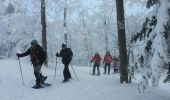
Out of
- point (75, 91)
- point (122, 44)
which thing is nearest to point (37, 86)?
point (75, 91)

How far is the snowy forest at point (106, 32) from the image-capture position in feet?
31.6

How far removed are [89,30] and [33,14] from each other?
25.8m

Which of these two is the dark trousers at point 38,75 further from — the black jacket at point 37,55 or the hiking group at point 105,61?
the hiking group at point 105,61

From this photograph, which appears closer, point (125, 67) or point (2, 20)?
point (125, 67)

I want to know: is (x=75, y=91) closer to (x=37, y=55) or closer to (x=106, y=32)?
(x=37, y=55)

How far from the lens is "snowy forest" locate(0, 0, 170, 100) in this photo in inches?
380

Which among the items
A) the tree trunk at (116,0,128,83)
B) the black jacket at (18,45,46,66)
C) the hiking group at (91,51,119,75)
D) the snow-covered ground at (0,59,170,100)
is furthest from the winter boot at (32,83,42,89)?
the hiking group at (91,51,119,75)

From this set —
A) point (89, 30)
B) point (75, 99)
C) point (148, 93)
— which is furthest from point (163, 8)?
point (89, 30)

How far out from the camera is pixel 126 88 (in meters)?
13.9

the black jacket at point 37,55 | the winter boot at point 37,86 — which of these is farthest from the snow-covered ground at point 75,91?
the black jacket at point 37,55

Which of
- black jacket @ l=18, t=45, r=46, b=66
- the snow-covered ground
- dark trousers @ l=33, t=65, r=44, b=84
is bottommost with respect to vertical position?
the snow-covered ground

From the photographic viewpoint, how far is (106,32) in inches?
2062

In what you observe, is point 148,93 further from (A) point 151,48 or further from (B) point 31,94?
(B) point 31,94

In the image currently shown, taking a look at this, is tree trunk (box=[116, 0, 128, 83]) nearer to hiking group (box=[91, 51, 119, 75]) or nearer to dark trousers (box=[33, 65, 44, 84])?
dark trousers (box=[33, 65, 44, 84])
